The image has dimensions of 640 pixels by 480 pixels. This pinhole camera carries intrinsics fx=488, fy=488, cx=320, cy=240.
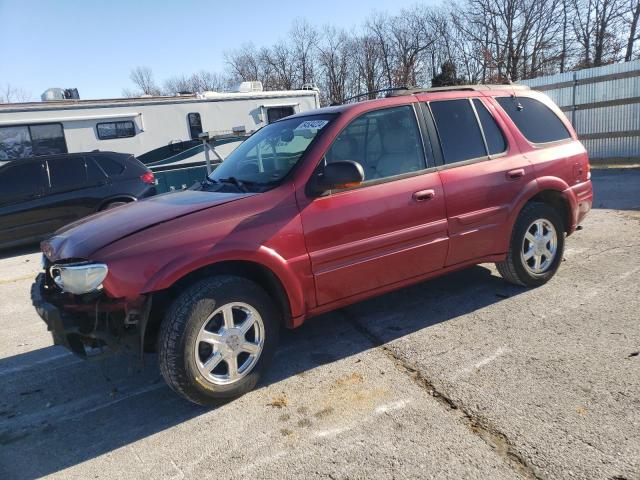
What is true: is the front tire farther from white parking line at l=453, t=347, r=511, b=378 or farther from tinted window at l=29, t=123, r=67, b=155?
tinted window at l=29, t=123, r=67, b=155

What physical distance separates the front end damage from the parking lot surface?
0.52 metres

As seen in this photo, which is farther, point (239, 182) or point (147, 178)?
point (147, 178)

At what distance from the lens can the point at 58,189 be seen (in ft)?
28.5

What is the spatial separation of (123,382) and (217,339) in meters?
1.05

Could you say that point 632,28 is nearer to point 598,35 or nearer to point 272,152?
point 598,35

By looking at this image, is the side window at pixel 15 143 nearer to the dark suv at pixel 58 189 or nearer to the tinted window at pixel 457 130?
the dark suv at pixel 58 189

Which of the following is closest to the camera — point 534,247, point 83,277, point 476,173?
point 83,277

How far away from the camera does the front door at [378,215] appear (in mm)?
3404

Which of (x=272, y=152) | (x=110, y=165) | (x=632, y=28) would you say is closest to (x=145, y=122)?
(x=110, y=165)

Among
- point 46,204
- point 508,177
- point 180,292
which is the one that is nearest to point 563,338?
point 508,177

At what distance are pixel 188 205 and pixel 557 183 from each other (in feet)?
10.9

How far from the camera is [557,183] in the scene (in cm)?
452

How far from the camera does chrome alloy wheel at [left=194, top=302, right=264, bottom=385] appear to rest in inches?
120

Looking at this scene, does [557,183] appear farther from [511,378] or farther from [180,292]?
[180,292]
